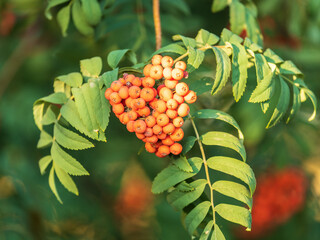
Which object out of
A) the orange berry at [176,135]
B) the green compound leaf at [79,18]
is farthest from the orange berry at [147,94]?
the green compound leaf at [79,18]

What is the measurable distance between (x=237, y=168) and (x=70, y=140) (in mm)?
454

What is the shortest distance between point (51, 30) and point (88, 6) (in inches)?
39.4

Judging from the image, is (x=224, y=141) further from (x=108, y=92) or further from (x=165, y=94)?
(x=108, y=92)

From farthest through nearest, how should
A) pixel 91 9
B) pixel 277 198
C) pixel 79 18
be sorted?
pixel 277 198 < pixel 79 18 < pixel 91 9

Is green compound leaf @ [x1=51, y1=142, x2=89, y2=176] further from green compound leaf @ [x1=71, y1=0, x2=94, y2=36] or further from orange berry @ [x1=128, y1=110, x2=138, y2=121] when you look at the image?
green compound leaf @ [x1=71, y1=0, x2=94, y2=36]

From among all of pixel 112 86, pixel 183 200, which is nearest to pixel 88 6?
pixel 112 86

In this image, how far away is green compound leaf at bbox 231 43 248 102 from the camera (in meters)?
1.05

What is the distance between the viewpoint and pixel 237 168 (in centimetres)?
104

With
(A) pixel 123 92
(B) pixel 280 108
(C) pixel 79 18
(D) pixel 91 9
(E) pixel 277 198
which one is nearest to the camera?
(A) pixel 123 92

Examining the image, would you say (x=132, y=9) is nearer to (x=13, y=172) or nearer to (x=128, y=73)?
(x=128, y=73)

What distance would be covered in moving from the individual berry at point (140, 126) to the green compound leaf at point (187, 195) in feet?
0.66

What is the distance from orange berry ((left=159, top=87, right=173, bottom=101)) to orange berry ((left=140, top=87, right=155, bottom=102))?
0.10 ft

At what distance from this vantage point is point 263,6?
2033 millimetres

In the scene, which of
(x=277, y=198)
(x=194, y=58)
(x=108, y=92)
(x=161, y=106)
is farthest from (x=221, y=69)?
(x=277, y=198)
